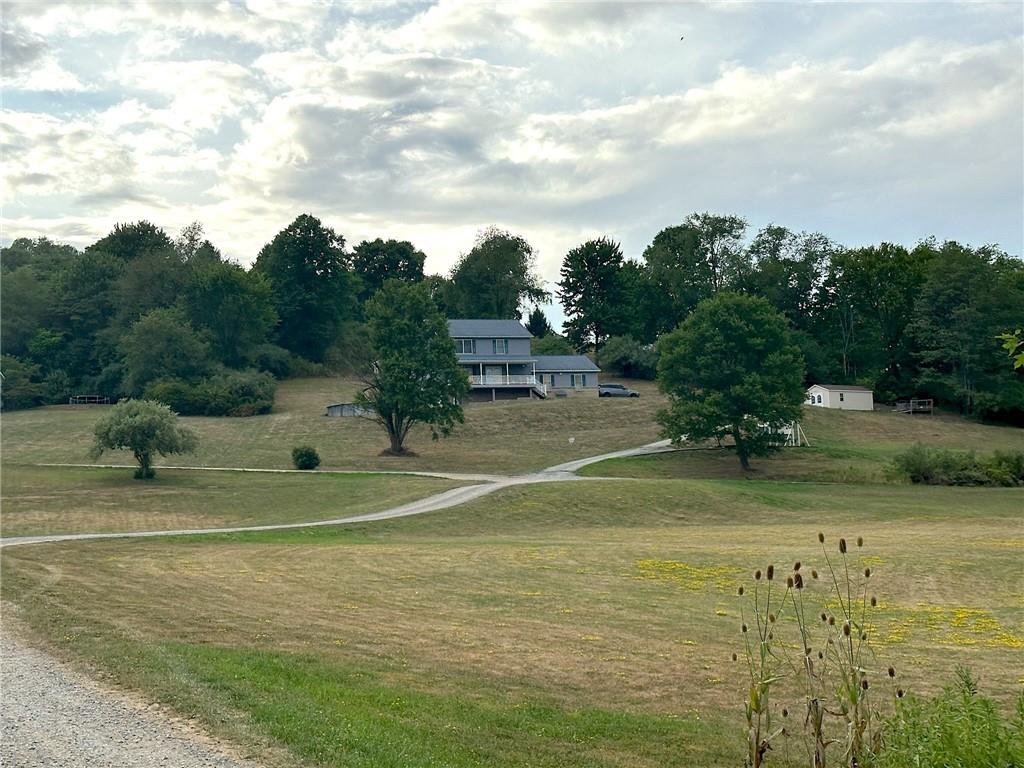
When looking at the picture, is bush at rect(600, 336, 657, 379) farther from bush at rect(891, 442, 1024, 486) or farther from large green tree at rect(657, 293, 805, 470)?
bush at rect(891, 442, 1024, 486)

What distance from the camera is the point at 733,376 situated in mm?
60844

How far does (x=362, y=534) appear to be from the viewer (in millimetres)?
33312

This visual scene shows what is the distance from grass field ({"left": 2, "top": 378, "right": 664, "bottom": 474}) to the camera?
6094cm

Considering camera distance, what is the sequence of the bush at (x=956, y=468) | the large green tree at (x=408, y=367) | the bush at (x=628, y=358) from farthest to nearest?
the bush at (x=628, y=358) → the large green tree at (x=408, y=367) → the bush at (x=956, y=468)

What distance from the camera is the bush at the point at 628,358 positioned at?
10656 cm

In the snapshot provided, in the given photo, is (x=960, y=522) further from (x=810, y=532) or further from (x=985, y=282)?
(x=985, y=282)

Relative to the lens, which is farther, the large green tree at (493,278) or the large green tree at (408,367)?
the large green tree at (493,278)

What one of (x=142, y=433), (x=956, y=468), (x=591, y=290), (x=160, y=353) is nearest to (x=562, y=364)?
(x=591, y=290)

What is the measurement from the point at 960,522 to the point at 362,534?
24921mm

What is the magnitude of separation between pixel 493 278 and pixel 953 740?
115742 mm

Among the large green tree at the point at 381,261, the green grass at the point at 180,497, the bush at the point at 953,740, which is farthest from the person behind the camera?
the large green tree at the point at 381,261

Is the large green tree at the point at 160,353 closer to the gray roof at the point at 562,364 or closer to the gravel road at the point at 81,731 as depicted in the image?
the gray roof at the point at 562,364

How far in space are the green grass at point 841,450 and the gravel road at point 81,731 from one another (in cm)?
4517

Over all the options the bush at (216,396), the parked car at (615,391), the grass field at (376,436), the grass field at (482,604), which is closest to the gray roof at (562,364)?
the parked car at (615,391)
